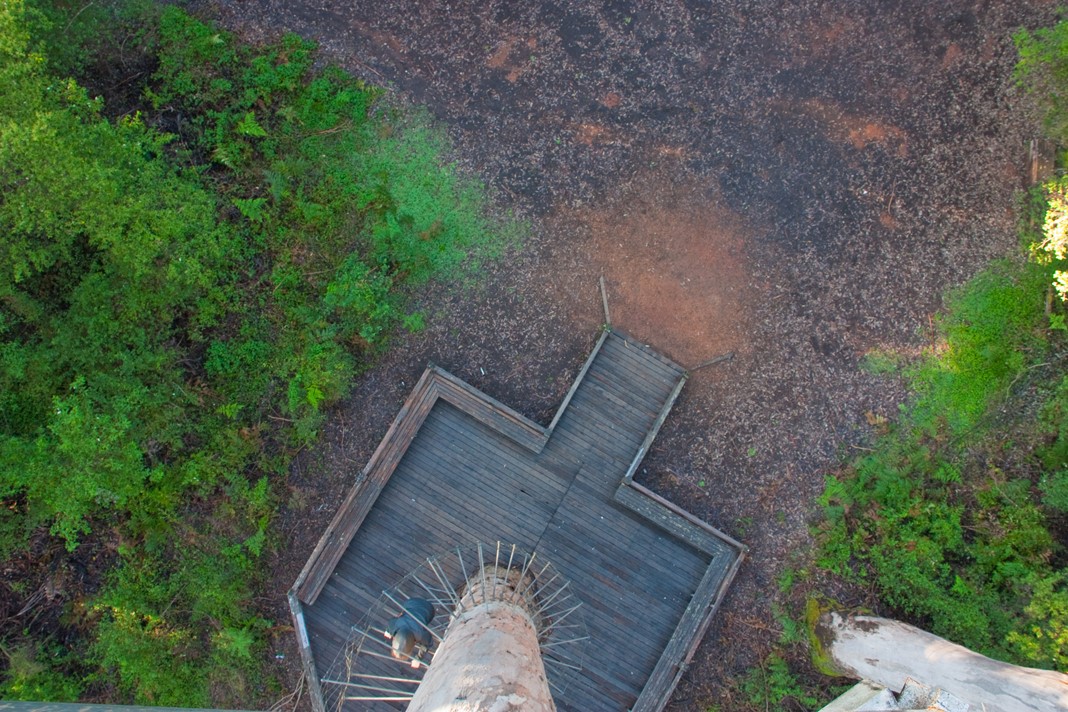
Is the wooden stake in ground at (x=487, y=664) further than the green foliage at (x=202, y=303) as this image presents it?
No

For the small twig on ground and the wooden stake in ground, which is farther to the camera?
the small twig on ground

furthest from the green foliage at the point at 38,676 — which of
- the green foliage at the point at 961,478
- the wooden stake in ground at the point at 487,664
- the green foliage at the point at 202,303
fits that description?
the green foliage at the point at 961,478

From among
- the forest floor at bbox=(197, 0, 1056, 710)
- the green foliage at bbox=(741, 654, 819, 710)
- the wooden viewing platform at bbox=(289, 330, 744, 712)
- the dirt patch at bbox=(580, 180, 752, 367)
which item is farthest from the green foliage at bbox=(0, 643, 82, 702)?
the green foliage at bbox=(741, 654, 819, 710)

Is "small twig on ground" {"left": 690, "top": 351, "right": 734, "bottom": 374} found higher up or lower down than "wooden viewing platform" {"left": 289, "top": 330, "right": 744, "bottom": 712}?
higher up

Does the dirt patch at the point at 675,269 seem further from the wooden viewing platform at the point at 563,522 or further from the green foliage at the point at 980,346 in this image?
the green foliage at the point at 980,346

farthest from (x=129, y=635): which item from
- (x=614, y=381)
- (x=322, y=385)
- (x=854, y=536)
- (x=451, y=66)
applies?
(x=854, y=536)

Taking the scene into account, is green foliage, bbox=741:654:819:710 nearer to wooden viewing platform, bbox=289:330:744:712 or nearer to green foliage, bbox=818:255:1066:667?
wooden viewing platform, bbox=289:330:744:712
